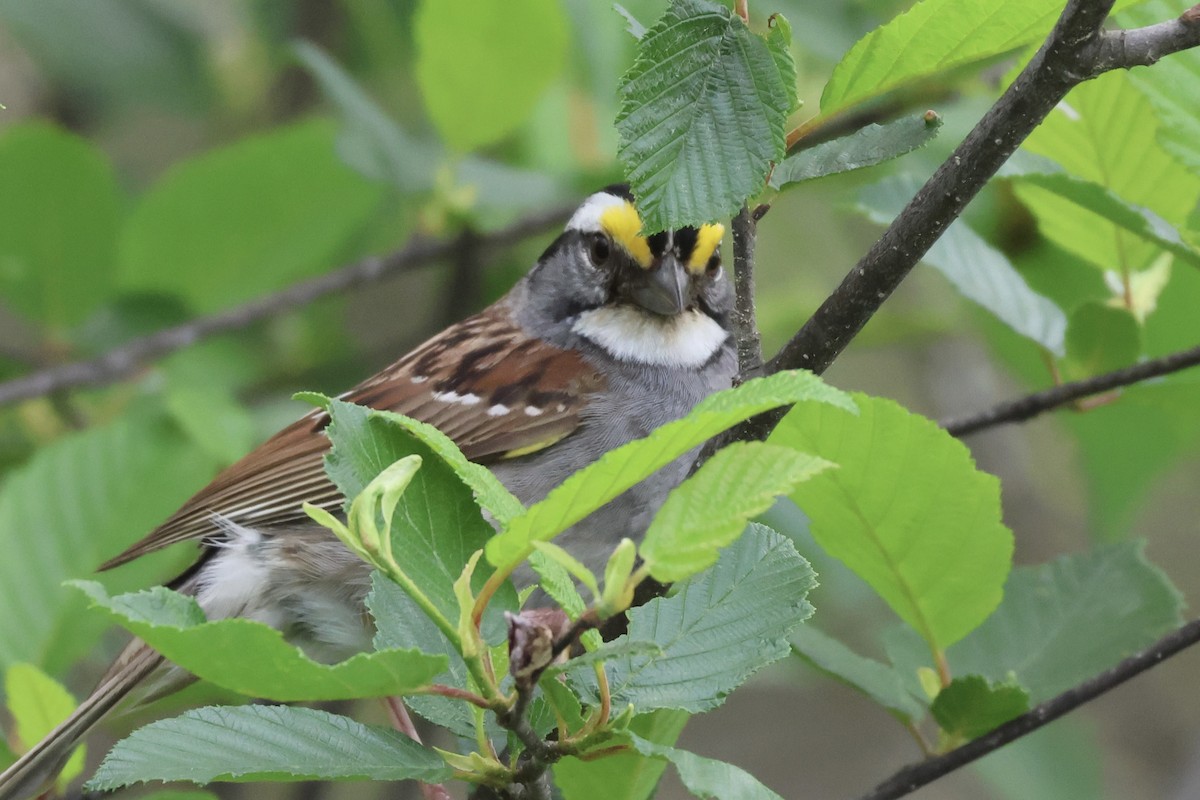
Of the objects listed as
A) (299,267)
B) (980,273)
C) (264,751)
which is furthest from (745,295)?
(299,267)

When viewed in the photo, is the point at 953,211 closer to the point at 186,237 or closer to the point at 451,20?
the point at 451,20

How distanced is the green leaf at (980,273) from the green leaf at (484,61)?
1.08 meters

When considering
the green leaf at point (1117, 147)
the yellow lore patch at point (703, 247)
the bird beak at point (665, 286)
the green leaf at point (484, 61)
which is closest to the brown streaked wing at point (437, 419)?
the bird beak at point (665, 286)

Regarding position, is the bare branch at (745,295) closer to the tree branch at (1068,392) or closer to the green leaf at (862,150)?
the green leaf at (862,150)

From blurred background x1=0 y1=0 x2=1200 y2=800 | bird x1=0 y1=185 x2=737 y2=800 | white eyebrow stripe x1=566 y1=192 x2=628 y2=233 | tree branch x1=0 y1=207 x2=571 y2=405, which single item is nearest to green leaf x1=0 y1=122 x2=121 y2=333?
blurred background x1=0 y1=0 x2=1200 y2=800

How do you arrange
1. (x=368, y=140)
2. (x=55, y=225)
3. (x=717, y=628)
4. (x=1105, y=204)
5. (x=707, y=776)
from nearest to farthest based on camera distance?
1. (x=707, y=776)
2. (x=717, y=628)
3. (x=1105, y=204)
4. (x=368, y=140)
5. (x=55, y=225)

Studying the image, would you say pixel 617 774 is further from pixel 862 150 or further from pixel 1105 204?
pixel 1105 204

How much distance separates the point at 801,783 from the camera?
5.40 meters

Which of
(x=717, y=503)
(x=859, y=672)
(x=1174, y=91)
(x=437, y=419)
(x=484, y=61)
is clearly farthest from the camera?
(x=484, y=61)

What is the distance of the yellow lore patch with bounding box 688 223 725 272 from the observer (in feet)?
9.20

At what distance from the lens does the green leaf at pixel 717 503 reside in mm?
1132

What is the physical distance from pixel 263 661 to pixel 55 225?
2490 millimetres

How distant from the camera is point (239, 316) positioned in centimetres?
344

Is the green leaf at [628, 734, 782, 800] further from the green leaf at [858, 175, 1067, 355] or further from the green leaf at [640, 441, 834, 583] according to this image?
the green leaf at [858, 175, 1067, 355]
